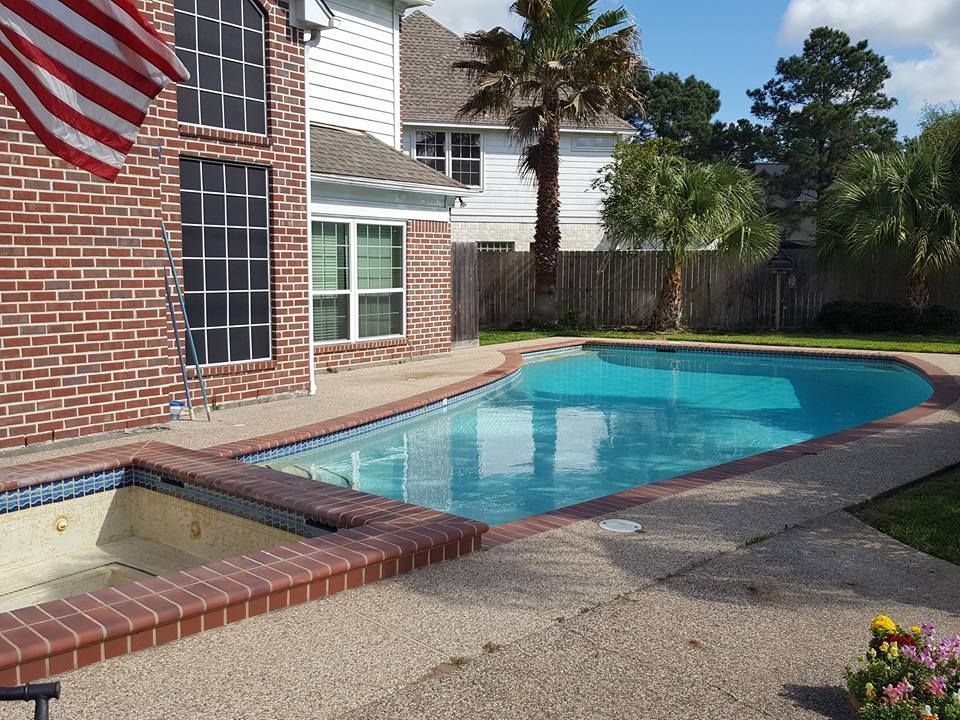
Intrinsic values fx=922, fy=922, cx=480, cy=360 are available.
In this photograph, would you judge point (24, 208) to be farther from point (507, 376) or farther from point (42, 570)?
point (507, 376)

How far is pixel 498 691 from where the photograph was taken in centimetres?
381

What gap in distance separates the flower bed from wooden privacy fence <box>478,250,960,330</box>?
19.9 meters

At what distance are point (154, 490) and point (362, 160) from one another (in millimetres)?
8811

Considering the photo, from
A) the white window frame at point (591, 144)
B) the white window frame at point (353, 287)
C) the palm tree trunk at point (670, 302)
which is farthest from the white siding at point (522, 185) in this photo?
the white window frame at point (353, 287)

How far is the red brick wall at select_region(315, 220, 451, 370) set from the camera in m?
15.8

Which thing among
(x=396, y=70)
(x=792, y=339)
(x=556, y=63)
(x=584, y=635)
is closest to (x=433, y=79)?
(x=556, y=63)

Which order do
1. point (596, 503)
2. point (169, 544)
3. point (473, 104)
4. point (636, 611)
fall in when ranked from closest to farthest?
point (636, 611), point (596, 503), point (169, 544), point (473, 104)

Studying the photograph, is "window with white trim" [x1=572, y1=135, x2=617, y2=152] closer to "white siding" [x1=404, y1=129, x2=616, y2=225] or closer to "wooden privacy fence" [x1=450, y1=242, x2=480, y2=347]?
"white siding" [x1=404, y1=129, x2=616, y2=225]

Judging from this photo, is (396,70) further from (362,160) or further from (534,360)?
(534,360)

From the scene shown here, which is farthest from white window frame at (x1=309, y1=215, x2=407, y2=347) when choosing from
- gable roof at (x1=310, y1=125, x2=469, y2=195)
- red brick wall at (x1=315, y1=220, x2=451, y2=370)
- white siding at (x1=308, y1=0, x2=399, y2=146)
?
white siding at (x1=308, y1=0, x2=399, y2=146)

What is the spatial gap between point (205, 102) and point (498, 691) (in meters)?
8.69

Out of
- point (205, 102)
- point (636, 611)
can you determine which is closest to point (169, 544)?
point (636, 611)

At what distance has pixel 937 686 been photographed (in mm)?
3400

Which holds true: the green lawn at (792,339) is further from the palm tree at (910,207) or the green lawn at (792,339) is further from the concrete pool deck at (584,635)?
the concrete pool deck at (584,635)
